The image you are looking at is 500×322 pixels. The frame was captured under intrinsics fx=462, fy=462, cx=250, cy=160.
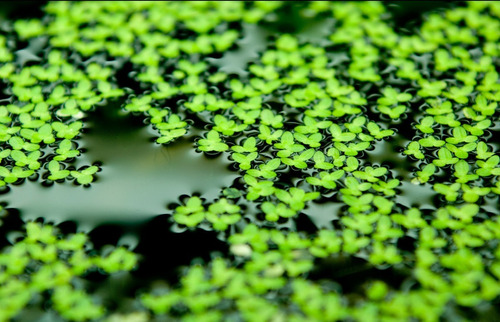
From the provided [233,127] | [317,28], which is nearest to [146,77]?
[233,127]

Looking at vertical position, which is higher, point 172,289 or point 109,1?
A: point 109,1

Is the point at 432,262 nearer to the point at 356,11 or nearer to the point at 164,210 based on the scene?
the point at 164,210

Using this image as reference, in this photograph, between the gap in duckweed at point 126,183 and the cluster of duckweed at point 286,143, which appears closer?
the cluster of duckweed at point 286,143

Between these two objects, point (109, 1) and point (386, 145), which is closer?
point (386, 145)
